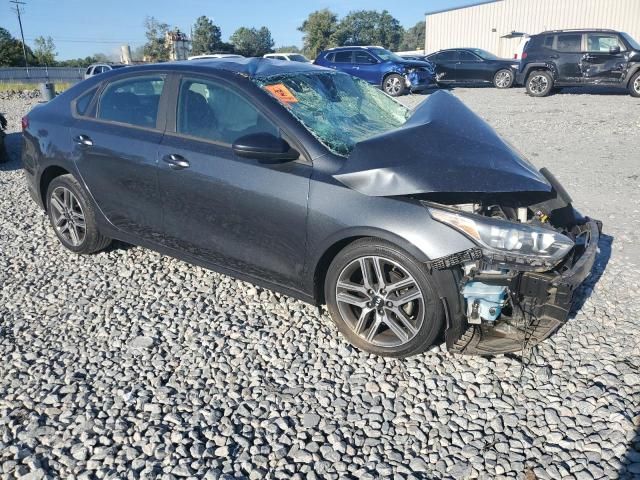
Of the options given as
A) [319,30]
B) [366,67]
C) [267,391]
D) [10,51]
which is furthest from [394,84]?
[319,30]

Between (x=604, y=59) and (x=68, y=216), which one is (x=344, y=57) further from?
(x=68, y=216)

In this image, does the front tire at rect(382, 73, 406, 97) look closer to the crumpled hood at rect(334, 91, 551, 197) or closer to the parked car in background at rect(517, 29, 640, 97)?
the parked car in background at rect(517, 29, 640, 97)

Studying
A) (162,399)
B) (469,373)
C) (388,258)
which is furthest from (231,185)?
(469,373)

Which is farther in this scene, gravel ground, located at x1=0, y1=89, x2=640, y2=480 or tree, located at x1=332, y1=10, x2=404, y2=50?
tree, located at x1=332, y1=10, x2=404, y2=50

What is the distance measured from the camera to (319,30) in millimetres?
76062

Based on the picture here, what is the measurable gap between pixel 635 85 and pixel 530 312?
15.7 meters

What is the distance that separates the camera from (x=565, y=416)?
266 cm

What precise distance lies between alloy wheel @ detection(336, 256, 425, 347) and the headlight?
42 centimetres

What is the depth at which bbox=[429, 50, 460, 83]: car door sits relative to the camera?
20.2 meters

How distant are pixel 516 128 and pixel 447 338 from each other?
29.7 ft

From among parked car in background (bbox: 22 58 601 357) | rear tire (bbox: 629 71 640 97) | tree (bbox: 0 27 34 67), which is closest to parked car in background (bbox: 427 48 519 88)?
rear tire (bbox: 629 71 640 97)

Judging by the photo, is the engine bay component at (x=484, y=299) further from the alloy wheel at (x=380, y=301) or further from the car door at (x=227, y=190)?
the car door at (x=227, y=190)

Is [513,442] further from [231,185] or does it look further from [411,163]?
[231,185]

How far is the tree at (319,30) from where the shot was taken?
76.1m
